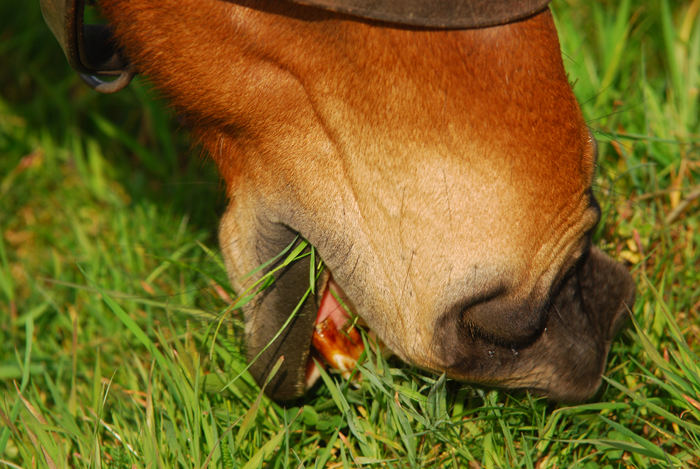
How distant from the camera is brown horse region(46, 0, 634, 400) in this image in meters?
1.40

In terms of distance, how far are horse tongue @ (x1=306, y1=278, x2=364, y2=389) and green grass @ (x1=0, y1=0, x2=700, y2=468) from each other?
0.06m

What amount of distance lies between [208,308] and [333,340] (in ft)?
1.58

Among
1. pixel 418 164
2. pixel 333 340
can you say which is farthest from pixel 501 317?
pixel 333 340

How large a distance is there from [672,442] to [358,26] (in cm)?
125

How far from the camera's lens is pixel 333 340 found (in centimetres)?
194

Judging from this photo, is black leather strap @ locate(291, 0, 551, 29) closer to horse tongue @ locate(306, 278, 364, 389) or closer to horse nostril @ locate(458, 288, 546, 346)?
horse nostril @ locate(458, 288, 546, 346)

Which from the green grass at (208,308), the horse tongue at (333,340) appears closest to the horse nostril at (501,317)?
the green grass at (208,308)

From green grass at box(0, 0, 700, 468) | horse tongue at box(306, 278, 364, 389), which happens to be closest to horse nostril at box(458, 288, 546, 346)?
green grass at box(0, 0, 700, 468)

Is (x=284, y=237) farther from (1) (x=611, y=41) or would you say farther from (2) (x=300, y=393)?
(1) (x=611, y=41)

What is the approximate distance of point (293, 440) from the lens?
6.54 feet

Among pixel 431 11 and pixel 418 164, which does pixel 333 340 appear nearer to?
pixel 418 164

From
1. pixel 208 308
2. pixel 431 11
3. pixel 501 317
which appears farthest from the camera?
pixel 208 308

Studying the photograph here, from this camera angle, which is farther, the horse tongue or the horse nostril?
the horse tongue

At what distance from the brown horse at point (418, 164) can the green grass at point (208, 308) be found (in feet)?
0.88
